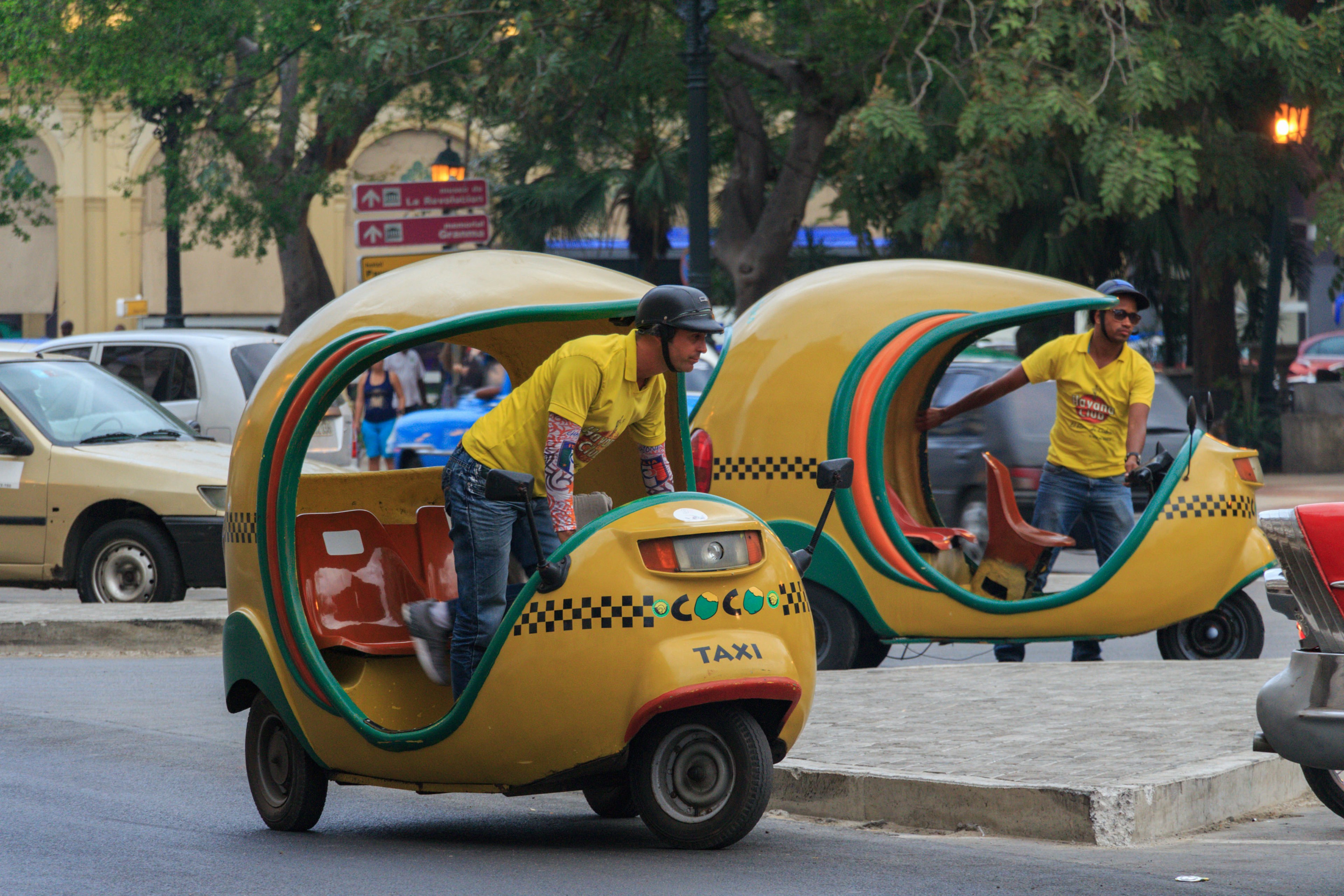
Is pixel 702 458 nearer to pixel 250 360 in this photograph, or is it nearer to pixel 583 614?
pixel 583 614

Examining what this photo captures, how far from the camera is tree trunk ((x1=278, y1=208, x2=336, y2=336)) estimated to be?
2700 cm

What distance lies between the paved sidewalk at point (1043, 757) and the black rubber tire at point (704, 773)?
32.0 inches

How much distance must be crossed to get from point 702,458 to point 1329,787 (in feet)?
12.3

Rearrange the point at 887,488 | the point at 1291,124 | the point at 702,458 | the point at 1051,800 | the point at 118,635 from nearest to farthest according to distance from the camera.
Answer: the point at 1051,800 → the point at 702,458 → the point at 887,488 → the point at 118,635 → the point at 1291,124

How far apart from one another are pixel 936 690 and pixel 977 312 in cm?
188

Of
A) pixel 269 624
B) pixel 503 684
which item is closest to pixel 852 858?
pixel 503 684

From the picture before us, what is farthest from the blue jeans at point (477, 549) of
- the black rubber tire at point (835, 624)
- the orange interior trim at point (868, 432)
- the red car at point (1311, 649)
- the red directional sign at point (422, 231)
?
the red directional sign at point (422, 231)

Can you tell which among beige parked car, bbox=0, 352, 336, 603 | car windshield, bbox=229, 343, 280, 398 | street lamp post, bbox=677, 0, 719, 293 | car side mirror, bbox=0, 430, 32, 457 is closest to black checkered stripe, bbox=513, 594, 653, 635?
beige parked car, bbox=0, 352, 336, 603

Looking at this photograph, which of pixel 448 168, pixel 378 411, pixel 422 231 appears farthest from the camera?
pixel 448 168

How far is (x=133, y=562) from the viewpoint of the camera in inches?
442

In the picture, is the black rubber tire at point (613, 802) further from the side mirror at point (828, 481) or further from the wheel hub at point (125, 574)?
the wheel hub at point (125, 574)

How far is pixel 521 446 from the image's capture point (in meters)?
5.56

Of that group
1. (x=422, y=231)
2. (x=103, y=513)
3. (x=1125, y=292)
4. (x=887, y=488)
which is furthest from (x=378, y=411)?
(x=1125, y=292)

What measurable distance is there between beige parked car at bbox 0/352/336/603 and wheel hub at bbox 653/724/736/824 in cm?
632
